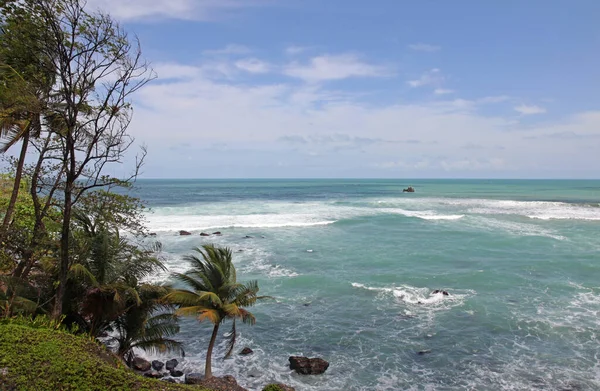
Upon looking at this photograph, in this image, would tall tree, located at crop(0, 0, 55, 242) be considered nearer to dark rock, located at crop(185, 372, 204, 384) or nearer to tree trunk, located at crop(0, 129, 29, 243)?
tree trunk, located at crop(0, 129, 29, 243)

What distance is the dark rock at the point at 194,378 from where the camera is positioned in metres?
12.6

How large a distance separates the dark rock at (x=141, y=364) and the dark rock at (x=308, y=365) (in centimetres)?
521

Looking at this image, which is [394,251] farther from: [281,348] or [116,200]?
[116,200]

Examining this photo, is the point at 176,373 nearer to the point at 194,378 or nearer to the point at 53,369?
the point at 194,378

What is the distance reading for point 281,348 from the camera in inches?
613

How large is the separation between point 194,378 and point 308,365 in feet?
12.7

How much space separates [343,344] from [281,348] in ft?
8.28

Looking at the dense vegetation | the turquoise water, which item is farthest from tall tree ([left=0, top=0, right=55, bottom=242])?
the turquoise water

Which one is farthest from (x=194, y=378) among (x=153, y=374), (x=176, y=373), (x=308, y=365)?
(x=308, y=365)

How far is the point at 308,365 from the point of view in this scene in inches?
541

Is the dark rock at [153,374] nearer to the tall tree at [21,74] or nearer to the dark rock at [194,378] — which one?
the dark rock at [194,378]

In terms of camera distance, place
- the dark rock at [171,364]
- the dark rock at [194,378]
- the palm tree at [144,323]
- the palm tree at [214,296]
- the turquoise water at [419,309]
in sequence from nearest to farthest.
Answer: the palm tree at [214,296] → the palm tree at [144,323] → the dark rock at [194,378] → the turquoise water at [419,309] → the dark rock at [171,364]

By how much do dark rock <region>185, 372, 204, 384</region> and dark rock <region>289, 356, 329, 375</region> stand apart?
3.19m

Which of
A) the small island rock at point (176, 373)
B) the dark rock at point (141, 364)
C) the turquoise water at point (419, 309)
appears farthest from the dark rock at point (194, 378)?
the dark rock at point (141, 364)
